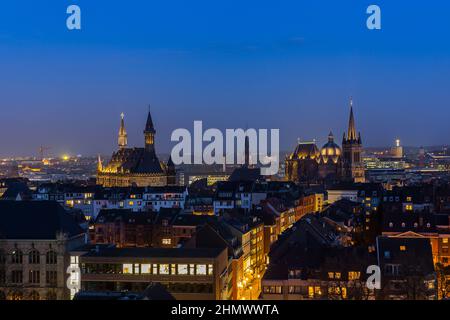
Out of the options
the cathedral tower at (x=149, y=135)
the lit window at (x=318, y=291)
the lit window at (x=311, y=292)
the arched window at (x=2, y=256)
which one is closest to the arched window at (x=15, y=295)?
the arched window at (x=2, y=256)

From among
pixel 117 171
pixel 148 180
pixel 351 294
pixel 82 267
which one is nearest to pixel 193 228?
pixel 82 267

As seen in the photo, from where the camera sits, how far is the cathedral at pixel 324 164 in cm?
18588

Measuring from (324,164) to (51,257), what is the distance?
497 feet

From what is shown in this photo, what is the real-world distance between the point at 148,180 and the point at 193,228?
271 ft

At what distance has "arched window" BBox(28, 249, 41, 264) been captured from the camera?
49.5 meters

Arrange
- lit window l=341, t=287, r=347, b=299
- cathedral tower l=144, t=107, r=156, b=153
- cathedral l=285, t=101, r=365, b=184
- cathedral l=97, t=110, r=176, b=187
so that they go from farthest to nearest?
cathedral l=285, t=101, r=365, b=184 < cathedral tower l=144, t=107, r=156, b=153 < cathedral l=97, t=110, r=176, b=187 < lit window l=341, t=287, r=347, b=299

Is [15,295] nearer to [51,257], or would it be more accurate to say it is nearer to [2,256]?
[2,256]

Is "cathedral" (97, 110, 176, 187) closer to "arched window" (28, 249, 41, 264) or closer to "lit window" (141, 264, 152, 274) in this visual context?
"arched window" (28, 249, 41, 264)

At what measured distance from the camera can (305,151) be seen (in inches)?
7633

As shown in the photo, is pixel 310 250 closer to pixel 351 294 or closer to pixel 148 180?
pixel 351 294

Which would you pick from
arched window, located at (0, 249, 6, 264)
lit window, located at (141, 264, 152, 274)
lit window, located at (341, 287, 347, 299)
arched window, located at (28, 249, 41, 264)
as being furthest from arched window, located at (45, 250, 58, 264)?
lit window, located at (341, 287, 347, 299)

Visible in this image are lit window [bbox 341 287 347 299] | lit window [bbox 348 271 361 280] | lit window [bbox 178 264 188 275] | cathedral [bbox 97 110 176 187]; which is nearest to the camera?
lit window [bbox 341 287 347 299]

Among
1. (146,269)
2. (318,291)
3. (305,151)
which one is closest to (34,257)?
(146,269)

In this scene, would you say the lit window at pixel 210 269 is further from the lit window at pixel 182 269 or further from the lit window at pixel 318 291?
the lit window at pixel 318 291
